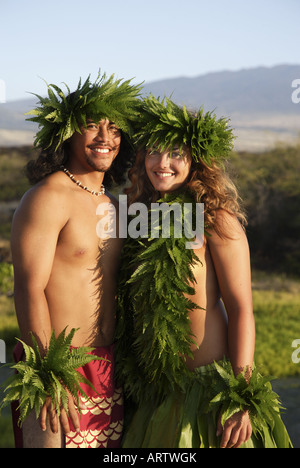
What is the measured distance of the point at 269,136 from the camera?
840 inches

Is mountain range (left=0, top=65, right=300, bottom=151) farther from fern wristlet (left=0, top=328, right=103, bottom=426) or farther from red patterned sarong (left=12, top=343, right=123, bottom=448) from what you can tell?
fern wristlet (left=0, top=328, right=103, bottom=426)

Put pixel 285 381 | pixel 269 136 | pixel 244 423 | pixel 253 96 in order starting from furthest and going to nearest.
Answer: pixel 253 96, pixel 269 136, pixel 285 381, pixel 244 423

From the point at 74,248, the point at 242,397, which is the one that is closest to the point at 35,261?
the point at 74,248

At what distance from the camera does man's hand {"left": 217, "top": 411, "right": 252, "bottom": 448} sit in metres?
2.31

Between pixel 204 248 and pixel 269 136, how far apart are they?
19.7 metres

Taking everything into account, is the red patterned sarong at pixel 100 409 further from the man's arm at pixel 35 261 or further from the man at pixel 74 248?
the man's arm at pixel 35 261

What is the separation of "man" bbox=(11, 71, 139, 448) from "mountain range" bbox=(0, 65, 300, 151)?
664 inches

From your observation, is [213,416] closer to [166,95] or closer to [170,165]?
[170,165]

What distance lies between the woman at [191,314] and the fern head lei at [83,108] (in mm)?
107

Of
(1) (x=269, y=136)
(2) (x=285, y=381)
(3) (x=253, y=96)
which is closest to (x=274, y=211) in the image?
(1) (x=269, y=136)

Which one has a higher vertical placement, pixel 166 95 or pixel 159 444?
pixel 166 95

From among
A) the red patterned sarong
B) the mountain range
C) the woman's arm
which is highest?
the mountain range
